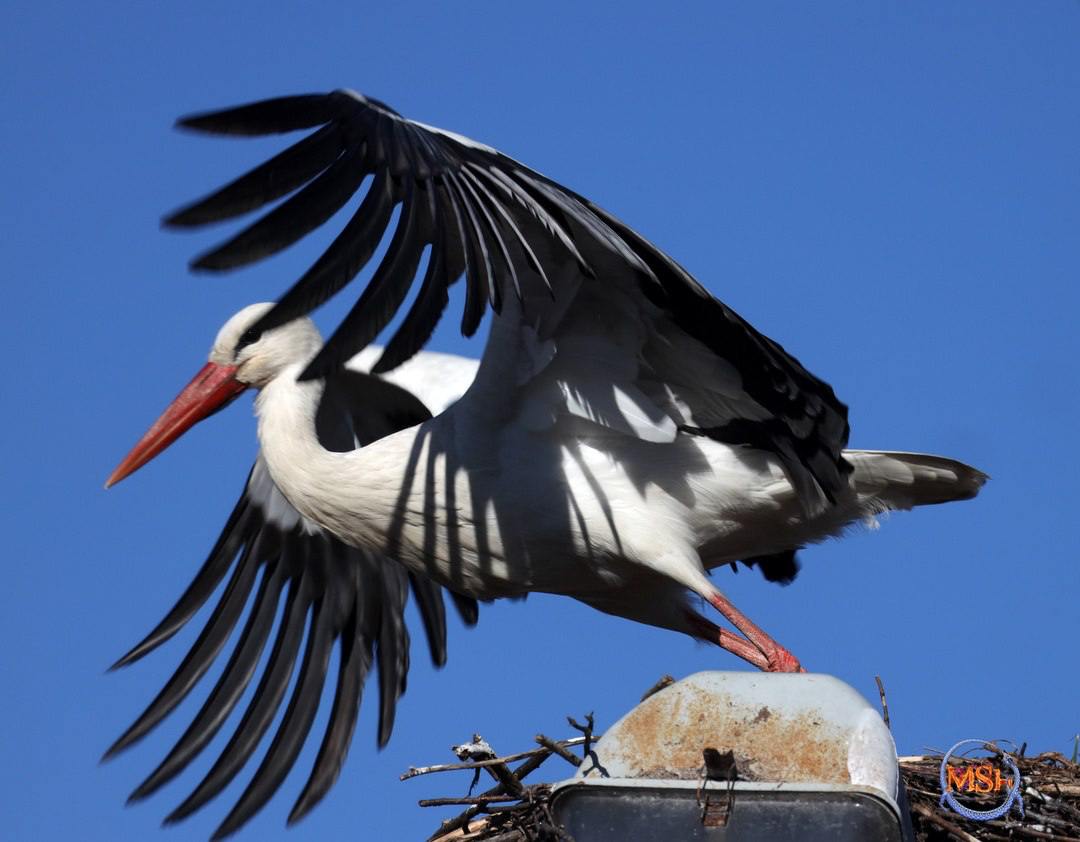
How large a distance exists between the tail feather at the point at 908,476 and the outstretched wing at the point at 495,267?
0.38 ft

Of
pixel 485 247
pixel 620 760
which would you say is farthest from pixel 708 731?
pixel 485 247

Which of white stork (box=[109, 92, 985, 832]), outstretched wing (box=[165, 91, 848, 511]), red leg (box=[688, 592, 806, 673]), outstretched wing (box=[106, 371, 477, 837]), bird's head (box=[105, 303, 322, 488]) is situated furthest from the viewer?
outstretched wing (box=[106, 371, 477, 837])

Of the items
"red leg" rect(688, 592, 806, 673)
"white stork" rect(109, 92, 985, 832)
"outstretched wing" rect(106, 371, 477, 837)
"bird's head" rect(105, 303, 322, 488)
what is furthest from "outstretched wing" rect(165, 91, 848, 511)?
"outstretched wing" rect(106, 371, 477, 837)

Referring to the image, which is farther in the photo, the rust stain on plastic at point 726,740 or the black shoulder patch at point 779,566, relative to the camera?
the black shoulder patch at point 779,566

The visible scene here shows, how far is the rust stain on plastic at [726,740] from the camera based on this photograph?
338 centimetres

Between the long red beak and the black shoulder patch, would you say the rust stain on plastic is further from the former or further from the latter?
the long red beak

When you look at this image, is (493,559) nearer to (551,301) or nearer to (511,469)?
(511,469)

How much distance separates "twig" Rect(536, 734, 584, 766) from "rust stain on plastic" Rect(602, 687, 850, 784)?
1.14 m

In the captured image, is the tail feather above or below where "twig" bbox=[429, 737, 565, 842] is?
above

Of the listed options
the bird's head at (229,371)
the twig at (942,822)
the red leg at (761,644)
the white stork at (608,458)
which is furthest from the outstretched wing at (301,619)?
the twig at (942,822)

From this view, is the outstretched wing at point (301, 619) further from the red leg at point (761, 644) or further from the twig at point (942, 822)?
the twig at point (942, 822)

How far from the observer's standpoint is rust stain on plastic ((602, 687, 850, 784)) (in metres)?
3.38

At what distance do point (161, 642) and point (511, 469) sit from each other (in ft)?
7.51

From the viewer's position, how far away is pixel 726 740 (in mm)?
3453
